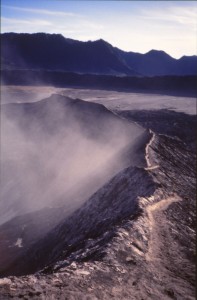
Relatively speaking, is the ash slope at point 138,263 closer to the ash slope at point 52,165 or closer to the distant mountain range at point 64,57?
the ash slope at point 52,165

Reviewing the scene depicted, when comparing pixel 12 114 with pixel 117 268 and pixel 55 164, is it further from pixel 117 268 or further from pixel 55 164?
pixel 117 268

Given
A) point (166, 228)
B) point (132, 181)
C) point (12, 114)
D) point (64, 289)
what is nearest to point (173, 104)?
point (12, 114)

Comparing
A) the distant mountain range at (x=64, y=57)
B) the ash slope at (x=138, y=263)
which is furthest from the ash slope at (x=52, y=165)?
the distant mountain range at (x=64, y=57)

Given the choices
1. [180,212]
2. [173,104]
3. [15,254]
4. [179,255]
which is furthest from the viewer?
[173,104]

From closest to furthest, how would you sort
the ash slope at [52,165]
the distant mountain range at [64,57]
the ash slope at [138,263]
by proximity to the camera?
the ash slope at [138,263] < the ash slope at [52,165] < the distant mountain range at [64,57]

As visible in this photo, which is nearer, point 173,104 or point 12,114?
point 12,114

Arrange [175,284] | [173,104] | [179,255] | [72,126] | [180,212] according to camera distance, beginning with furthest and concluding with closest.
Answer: [173,104], [72,126], [180,212], [179,255], [175,284]
